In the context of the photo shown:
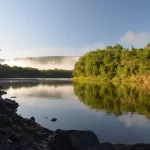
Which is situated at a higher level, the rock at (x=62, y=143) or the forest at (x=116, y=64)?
the forest at (x=116, y=64)

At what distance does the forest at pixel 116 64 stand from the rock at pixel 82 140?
10601 cm

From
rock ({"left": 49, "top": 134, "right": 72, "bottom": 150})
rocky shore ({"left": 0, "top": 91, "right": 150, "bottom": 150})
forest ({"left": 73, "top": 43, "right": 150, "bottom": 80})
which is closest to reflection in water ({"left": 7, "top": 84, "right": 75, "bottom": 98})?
rocky shore ({"left": 0, "top": 91, "right": 150, "bottom": 150})

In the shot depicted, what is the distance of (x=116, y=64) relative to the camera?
13600cm

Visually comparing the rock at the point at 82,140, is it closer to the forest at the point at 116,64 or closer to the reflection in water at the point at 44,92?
the reflection in water at the point at 44,92

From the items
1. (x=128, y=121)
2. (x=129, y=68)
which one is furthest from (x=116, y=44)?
(x=128, y=121)

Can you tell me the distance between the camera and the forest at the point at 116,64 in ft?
398

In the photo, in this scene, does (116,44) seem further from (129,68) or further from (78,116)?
(78,116)

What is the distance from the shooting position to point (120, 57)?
137 meters

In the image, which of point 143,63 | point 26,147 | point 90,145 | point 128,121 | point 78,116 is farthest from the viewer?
point 143,63

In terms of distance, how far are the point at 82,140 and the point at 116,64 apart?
404 ft

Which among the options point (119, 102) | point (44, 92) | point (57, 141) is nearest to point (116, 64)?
point (44, 92)

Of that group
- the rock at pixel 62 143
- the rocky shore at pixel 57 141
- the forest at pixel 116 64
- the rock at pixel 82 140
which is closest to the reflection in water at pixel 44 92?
A: the rocky shore at pixel 57 141

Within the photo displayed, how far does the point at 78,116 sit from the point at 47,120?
4.50 meters

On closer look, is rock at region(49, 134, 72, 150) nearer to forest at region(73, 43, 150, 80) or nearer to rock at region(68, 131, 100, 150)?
rock at region(68, 131, 100, 150)
